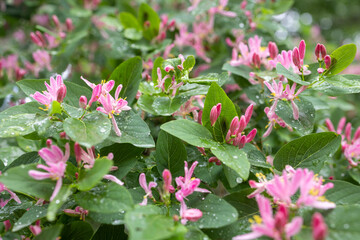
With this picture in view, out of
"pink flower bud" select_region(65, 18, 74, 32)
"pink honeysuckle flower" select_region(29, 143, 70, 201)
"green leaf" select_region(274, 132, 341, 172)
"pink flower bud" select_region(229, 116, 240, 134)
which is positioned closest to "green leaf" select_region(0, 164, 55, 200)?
"pink honeysuckle flower" select_region(29, 143, 70, 201)

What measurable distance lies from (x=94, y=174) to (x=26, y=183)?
0.16m

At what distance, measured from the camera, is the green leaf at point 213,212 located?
703mm

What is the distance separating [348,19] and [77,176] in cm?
474

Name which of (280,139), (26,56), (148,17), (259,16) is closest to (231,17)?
(259,16)

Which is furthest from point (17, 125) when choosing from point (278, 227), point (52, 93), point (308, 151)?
point (308, 151)

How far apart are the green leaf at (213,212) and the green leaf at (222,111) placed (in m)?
0.18

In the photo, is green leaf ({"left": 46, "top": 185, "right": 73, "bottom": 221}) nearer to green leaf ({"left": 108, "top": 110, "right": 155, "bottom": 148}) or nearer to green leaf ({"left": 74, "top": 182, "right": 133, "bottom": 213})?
green leaf ({"left": 74, "top": 182, "right": 133, "bottom": 213})

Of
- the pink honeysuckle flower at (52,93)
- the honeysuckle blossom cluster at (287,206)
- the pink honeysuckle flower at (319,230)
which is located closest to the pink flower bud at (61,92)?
the pink honeysuckle flower at (52,93)

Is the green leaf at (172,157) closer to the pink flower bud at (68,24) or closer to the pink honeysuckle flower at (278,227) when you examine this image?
the pink honeysuckle flower at (278,227)

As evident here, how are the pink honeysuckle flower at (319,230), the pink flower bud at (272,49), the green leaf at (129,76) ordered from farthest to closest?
the pink flower bud at (272,49) < the green leaf at (129,76) < the pink honeysuckle flower at (319,230)

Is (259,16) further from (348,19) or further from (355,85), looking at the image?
(348,19)

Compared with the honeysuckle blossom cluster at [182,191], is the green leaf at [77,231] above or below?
below

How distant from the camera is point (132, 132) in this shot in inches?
33.5

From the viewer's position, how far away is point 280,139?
1280 millimetres
